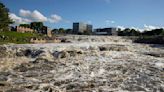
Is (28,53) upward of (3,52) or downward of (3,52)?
downward

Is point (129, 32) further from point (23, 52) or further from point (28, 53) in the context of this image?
point (23, 52)

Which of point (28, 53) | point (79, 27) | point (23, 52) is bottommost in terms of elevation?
point (28, 53)

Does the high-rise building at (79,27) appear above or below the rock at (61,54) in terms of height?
above

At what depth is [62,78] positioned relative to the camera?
49.2 ft

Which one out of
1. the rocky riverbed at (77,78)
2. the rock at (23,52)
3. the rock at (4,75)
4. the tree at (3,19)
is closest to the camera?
the rocky riverbed at (77,78)

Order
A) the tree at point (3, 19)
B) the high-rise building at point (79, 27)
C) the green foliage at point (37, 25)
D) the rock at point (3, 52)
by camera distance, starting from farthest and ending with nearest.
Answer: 1. the high-rise building at point (79, 27)
2. the green foliage at point (37, 25)
3. the tree at point (3, 19)
4. the rock at point (3, 52)

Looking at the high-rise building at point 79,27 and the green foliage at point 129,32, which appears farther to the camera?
the high-rise building at point 79,27

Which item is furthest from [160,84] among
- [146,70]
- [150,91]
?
[146,70]

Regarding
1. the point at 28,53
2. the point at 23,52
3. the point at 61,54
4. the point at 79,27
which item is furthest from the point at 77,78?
the point at 79,27

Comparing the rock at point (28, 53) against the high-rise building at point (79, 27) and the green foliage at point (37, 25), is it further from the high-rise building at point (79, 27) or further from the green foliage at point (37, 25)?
the high-rise building at point (79, 27)

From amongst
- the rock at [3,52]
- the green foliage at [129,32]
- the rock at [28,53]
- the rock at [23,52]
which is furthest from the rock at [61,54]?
the green foliage at [129,32]

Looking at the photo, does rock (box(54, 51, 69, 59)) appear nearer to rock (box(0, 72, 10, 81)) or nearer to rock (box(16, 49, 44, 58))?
rock (box(16, 49, 44, 58))

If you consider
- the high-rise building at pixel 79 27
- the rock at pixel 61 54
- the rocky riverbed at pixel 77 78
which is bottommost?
the rocky riverbed at pixel 77 78

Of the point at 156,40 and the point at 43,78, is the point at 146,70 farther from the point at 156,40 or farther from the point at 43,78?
the point at 156,40
